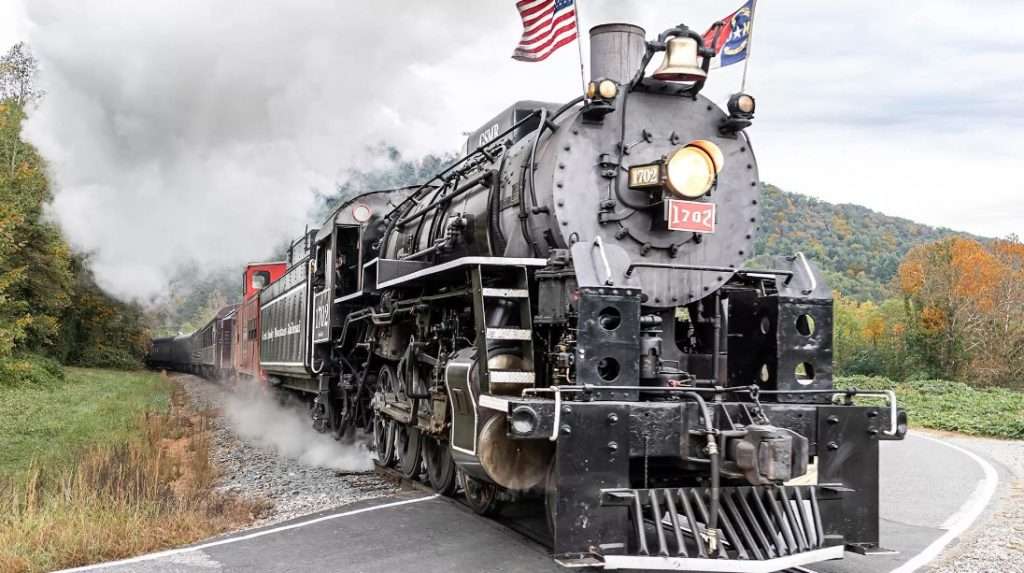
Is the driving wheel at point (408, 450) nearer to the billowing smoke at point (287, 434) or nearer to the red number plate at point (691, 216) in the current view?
the billowing smoke at point (287, 434)

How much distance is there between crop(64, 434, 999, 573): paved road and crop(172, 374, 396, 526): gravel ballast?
0.77 m

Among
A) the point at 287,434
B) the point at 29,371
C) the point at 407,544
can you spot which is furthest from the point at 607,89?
the point at 29,371

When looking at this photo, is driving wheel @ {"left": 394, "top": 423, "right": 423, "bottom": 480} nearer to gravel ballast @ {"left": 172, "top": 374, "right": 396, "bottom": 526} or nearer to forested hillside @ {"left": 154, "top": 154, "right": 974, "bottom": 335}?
gravel ballast @ {"left": 172, "top": 374, "right": 396, "bottom": 526}

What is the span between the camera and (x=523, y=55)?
327 inches

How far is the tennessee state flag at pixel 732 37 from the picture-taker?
28.9 feet

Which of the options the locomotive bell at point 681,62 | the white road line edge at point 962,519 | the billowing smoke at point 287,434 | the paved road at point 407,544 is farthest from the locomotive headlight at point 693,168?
the billowing smoke at point 287,434

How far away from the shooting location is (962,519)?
7.00 meters

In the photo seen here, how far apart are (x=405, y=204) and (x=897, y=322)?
2419 cm

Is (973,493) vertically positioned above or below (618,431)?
below

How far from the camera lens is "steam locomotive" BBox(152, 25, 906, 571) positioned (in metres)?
4.52

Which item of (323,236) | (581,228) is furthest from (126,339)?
(581,228)

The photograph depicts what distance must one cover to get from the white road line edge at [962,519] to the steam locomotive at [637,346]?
2.09 feet

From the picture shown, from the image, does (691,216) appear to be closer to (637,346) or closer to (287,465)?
(637,346)

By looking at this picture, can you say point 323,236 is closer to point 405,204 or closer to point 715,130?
point 405,204
